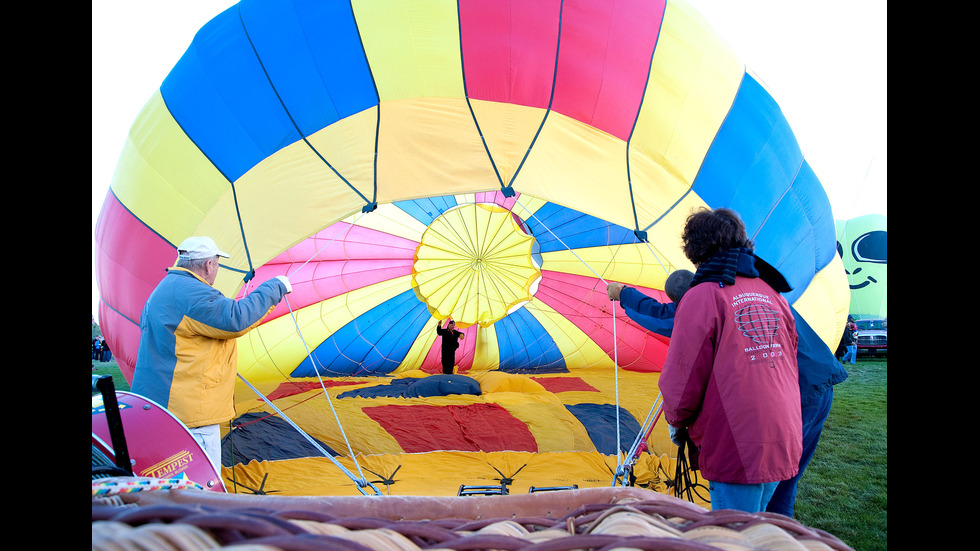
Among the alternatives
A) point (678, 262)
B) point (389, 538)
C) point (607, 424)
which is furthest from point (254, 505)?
point (607, 424)

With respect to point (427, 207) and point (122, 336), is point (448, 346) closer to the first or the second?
point (427, 207)

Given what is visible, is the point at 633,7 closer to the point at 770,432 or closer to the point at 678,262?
the point at 678,262

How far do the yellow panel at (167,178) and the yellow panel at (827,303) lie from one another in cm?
344

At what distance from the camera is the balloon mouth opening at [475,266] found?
259 inches

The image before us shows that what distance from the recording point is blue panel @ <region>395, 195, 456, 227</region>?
6367mm

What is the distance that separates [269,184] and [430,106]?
3.21 ft

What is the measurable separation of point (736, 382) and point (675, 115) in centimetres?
195

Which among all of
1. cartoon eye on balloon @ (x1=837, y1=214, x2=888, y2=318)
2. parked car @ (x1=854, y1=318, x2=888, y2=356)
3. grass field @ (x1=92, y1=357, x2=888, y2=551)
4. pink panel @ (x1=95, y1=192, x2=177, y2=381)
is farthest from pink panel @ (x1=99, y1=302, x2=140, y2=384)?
cartoon eye on balloon @ (x1=837, y1=214, x2=888, y2=318)

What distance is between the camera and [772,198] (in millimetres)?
3162

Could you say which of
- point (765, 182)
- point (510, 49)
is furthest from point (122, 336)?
point (765, 182)

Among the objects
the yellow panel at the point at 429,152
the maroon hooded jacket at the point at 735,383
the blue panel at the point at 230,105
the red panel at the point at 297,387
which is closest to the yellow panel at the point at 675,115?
the yellow panel at the point at 429,152

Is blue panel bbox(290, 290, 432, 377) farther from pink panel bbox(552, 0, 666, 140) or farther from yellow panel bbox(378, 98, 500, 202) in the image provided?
pink panel bbox(552, 0, 666, 140)

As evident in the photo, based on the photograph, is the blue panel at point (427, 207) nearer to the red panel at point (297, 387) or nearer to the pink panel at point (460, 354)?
the pink panel at point (460, 354)

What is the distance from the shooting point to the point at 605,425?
4.18 meters
